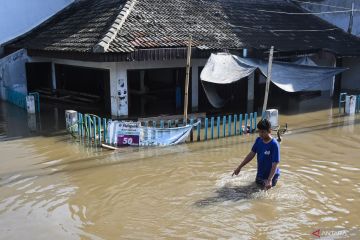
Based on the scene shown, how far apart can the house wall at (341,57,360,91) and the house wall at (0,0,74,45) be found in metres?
16.2

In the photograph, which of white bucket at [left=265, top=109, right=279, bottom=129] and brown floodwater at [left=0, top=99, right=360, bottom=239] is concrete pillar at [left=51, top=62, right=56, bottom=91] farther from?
white bucket at [left=265, top=109, right=279, bottom=129]

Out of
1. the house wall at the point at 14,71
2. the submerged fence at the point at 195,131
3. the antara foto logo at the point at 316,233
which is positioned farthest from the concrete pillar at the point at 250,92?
the antara foto logo at the point at 316,233

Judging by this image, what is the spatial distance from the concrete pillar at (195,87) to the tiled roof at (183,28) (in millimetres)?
1364

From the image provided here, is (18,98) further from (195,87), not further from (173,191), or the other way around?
(173,191)

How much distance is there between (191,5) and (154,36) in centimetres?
431

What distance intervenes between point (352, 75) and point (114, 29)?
47.5ft

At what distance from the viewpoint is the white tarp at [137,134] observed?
37.9 ft

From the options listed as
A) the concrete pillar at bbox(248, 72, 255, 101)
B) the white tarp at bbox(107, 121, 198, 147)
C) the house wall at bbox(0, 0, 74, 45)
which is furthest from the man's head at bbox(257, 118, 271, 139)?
the house wall at bbox(0, 0, 74, 45)

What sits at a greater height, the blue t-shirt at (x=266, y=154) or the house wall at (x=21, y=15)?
the house wall at (x=21, y=15)

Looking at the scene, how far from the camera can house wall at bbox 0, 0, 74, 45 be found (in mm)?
20125

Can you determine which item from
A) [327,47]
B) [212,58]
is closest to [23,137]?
[212,58]

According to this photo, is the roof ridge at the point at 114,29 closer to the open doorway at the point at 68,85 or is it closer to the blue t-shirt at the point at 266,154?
the open doorway at the point at 68,85

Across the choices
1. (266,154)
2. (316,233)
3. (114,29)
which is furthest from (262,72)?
(316,233)

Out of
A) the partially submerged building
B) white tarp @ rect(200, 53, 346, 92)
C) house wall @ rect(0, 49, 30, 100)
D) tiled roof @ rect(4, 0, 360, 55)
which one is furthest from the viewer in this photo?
house wall @ rect(0, 49, 30, 100)
